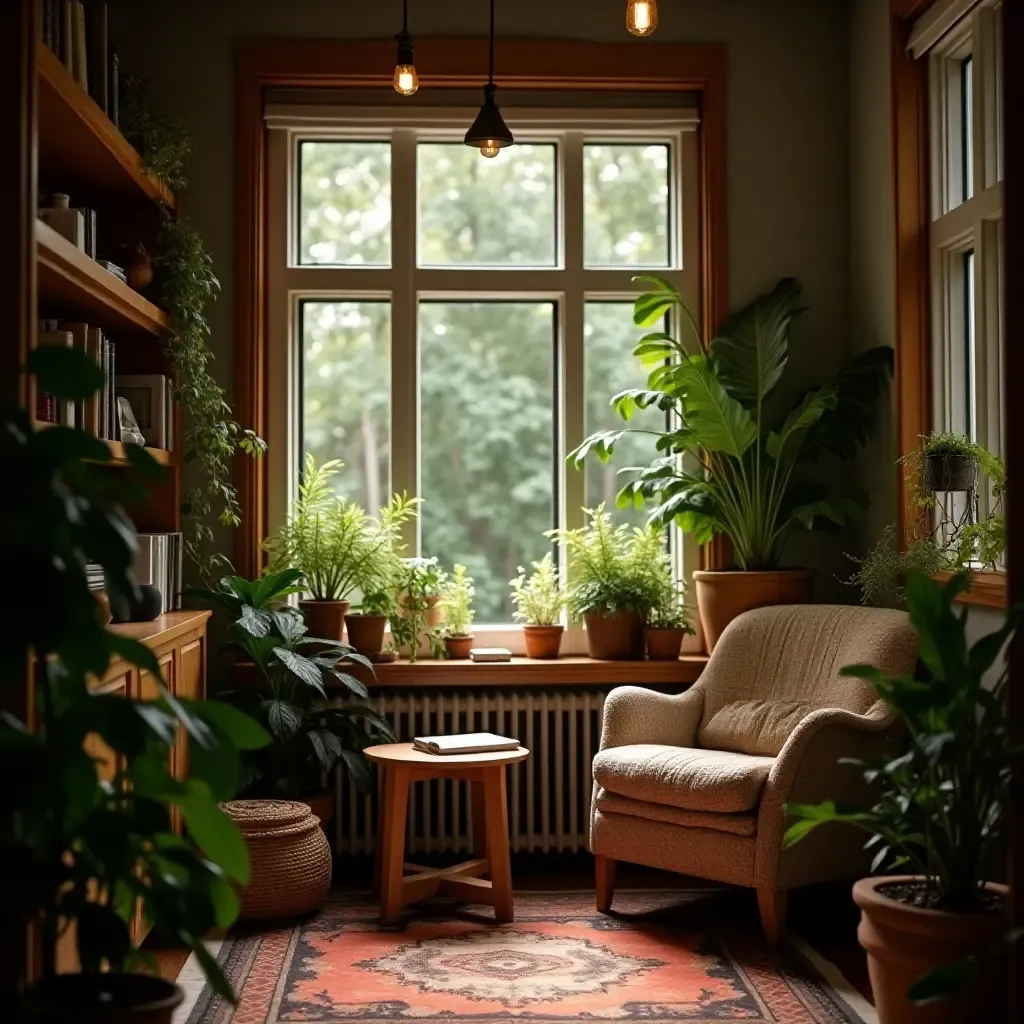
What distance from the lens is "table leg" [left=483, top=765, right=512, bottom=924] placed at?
162 inches

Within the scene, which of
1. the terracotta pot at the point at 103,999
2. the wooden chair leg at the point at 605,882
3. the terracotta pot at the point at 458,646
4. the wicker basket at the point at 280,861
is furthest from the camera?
the terracotta pot at the point at 458,646

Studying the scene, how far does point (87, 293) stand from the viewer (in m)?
3.65

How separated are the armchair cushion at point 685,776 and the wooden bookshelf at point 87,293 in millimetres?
2045

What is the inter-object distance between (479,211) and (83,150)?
1.74 m

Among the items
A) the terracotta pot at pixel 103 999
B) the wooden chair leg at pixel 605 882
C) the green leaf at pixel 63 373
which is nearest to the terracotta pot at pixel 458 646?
the wooden chair leg at pixel 605 882

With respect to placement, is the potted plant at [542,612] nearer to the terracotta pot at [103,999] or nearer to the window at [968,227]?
the window at [968,227]

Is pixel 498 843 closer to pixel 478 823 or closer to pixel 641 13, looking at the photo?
pixel 478 823

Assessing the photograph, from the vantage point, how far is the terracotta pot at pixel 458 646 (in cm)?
492

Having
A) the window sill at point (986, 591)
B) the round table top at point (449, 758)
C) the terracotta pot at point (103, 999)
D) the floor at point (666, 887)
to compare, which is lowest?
the floor at point (666, 887)

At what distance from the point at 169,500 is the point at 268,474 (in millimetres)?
478

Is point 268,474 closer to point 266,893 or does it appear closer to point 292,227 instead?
point 292,227

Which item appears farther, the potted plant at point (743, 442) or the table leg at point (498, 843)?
the potted plant at point (743, 442)

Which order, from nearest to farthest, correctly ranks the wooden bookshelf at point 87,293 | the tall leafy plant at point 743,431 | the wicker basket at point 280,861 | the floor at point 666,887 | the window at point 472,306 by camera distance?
the wooden bookshelf at point 87,293
the floor at point 666,887
the wicker basket at point 280,861
the tall leafy plant at point 743,431
the window at point 472,306

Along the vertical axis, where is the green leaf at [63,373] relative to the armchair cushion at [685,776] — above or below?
above
